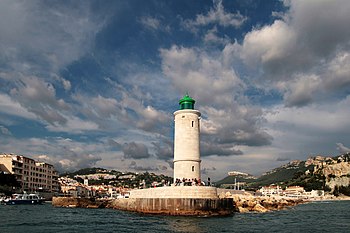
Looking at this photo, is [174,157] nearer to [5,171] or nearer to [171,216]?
[171,216]

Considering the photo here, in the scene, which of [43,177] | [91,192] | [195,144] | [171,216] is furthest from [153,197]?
[91,192]

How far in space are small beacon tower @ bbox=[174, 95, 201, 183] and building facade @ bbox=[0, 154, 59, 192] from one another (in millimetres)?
72324

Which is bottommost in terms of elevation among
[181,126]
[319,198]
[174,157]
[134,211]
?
[319,198]

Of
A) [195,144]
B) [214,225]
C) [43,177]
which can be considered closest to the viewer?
[214,225]

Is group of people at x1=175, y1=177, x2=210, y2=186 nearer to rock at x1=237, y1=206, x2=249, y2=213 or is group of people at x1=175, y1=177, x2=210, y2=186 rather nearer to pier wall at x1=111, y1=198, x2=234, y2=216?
pier wall at x1=111, y1=198, x2=234, y2=216

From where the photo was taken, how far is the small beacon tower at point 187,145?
4488 cm

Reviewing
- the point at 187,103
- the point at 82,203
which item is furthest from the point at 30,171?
the point at 187,103

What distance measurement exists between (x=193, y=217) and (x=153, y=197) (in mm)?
6788

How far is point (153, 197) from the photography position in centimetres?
4097

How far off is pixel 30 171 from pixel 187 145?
80.7 meters

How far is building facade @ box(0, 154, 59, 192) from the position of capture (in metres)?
102

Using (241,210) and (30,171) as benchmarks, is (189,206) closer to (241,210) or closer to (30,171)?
(241,210)

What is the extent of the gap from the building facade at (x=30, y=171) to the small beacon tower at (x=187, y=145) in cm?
7232

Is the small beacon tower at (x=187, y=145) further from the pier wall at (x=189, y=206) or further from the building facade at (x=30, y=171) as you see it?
the building facade at (x=30, y=171)
